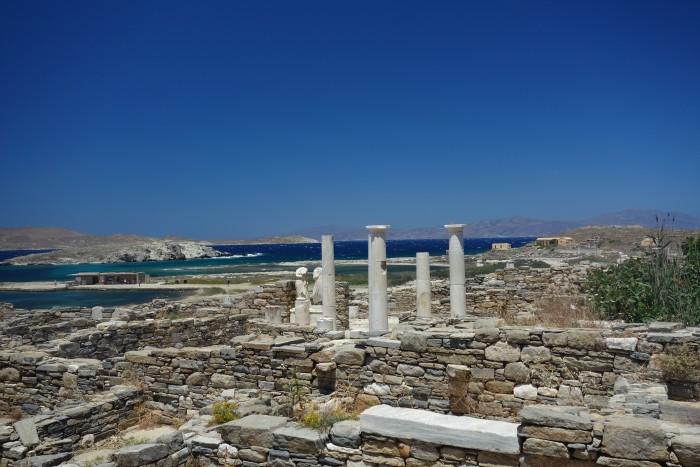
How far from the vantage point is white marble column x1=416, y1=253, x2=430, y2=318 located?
584 inches

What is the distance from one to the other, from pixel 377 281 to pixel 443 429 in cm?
806

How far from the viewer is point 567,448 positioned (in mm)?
4770

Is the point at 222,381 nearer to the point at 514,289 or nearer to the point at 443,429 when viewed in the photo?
the point at 443,429

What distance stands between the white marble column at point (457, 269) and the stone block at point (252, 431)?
29.0ft

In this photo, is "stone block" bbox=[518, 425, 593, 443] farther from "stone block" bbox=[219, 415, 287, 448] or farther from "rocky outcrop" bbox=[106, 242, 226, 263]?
"rocky outcrop" bbox=[106, 242, 226, 263]

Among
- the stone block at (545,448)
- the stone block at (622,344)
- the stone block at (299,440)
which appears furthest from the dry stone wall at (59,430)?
the stone block at (622,344)

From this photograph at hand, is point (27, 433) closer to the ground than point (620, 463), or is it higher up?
closer to the ground

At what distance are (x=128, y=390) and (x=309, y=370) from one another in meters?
3.55

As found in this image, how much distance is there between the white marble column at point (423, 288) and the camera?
14828 millimetres

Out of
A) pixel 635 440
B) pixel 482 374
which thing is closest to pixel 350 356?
pixel 482 374

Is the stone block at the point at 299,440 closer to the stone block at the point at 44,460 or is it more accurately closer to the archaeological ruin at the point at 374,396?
the archaeological ruin at the point at 374,396

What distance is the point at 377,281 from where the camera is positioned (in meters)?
13.3

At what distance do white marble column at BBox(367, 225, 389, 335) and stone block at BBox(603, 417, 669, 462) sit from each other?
835 cm

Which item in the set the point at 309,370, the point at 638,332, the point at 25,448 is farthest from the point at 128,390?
the point at 638,332
